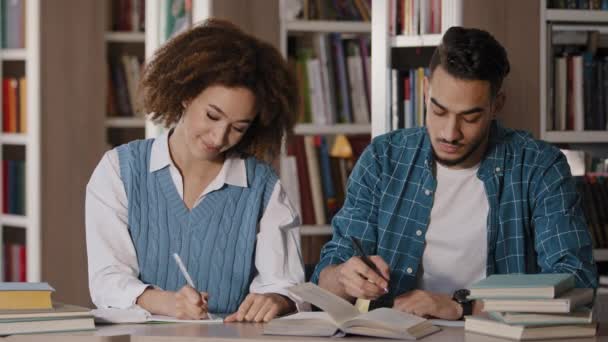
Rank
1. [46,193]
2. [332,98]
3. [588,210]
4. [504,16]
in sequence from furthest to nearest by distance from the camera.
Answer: [46,193], [332,98], [588,210], [504,16]

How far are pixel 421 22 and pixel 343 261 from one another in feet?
4.21

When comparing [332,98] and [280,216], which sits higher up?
[332,98]

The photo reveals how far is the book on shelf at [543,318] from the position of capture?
2012 mm

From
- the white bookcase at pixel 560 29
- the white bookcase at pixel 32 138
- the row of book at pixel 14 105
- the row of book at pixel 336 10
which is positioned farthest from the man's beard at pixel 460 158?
the row of book at pixel 14 105

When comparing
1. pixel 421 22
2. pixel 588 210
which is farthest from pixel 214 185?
pixel 588 210

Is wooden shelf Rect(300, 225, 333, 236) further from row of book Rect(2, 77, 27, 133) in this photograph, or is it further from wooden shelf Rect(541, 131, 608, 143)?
row of book Rect(2, 77, 27, 133)

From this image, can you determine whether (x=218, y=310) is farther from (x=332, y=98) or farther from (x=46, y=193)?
(x=46, y=193)

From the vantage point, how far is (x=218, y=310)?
2.58 m

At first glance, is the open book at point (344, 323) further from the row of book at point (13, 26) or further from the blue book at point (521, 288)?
the row of book at point (13, 26)

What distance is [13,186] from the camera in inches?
195

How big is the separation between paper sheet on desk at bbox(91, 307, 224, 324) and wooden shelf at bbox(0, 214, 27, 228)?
2668 millimetres

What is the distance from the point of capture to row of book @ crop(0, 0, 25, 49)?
4.93 m

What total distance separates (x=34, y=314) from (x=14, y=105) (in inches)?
118

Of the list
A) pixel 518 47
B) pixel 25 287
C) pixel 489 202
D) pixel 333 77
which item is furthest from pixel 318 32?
pixel 25 287
